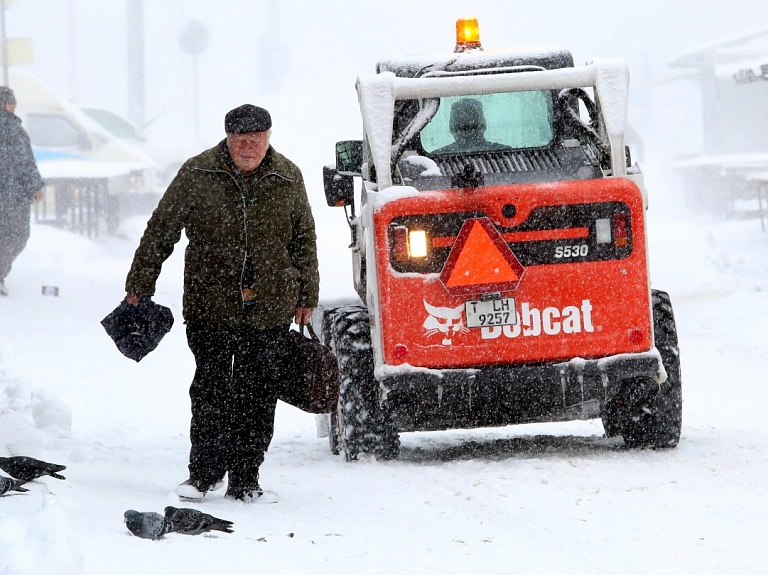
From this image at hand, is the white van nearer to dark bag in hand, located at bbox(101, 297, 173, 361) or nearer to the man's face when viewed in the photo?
dark bag in hand, located at bbox(101, 297, 173, 361)

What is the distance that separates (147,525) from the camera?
4.21 meters

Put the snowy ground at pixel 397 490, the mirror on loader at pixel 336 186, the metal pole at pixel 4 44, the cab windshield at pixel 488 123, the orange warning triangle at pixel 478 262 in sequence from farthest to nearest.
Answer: the metal pole at pixel 4 44 < the cab windshield at pixel 488 123 < the mirror on loader at pixel 336 186 < the orange warning triangle at pixel 478 262 < the snowy ground at pixel 397 490

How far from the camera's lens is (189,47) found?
60.3 metres

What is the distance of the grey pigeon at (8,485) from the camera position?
4.62 m

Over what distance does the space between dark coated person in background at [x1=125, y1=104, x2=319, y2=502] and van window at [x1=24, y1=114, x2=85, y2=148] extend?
2419 centimetres

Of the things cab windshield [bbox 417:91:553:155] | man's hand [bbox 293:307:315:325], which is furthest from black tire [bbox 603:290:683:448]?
man's hand [bbox 293:307:315:325]

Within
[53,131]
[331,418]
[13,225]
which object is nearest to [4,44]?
[53,131]

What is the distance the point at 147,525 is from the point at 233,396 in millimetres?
1324

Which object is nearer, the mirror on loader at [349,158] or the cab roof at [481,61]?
the mirror on loader at [349,158]

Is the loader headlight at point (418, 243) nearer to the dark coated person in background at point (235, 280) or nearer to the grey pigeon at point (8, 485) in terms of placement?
the dark coated person in background at point (235, 280)

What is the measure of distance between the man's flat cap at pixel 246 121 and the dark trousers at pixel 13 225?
7.97 metres

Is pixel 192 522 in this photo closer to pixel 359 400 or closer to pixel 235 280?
pixel 235 280

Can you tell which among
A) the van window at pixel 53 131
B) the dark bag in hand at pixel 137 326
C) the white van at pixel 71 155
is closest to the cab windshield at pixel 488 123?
the dark bag in hand at pixel 137 326

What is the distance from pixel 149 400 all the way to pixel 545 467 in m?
4.36
